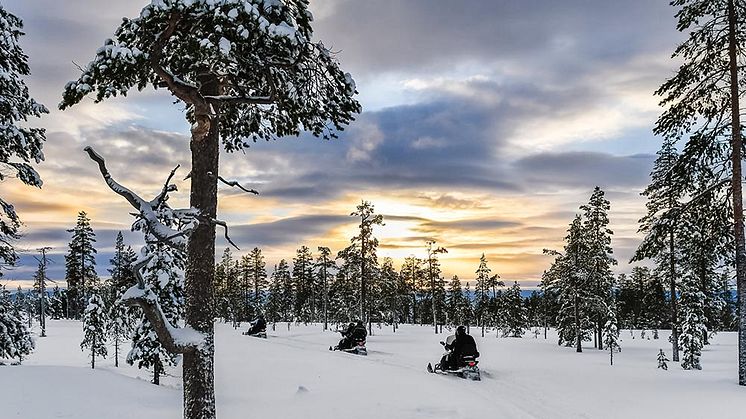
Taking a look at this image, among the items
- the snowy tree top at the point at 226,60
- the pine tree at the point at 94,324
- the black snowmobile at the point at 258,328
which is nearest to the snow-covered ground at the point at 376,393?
the snowy tree top at the point at 226,60

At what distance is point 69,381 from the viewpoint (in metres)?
13.4

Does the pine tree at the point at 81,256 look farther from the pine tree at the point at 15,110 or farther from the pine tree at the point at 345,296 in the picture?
the pine tree at the point at 15,110

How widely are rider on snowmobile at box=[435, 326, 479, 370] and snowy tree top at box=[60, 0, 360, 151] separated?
38.3 ft

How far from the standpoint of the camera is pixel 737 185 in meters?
15.5

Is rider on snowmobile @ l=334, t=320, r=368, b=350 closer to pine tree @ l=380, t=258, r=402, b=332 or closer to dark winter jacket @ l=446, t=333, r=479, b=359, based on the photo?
dark winter jacket @ l=446, t=333, r=479, b=359

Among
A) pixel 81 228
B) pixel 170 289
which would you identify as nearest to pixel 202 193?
pixel 170 289

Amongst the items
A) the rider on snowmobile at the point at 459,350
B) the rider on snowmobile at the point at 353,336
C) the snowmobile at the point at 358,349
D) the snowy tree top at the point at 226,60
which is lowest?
the snowmobile at the point at 358,349

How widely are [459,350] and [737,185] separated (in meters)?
10.3

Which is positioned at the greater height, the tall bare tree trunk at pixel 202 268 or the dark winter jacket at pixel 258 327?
the tall bare tree trunk at pixel 202 268

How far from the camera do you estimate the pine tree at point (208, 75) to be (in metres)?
6.96

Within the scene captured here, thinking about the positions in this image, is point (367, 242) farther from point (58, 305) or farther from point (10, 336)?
point (58, 305)

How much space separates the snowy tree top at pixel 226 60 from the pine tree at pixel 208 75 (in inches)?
0.6

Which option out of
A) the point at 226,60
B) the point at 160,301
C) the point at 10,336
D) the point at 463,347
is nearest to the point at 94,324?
the point at 160,301

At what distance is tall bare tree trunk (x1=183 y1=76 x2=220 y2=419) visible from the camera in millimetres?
7754
